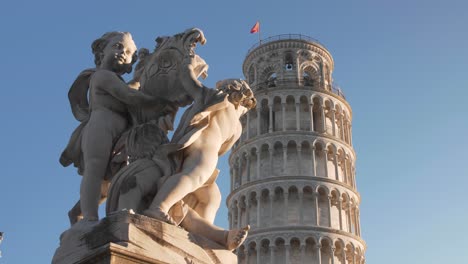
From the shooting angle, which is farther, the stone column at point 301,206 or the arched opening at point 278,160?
the arched opening at point 278,160

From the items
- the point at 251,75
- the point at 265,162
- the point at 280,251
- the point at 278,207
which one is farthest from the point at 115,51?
the point at 251,75

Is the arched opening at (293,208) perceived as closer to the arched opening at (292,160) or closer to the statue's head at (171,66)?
the arched opening at (292,160)

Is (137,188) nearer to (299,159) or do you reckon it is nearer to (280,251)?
(280,251)

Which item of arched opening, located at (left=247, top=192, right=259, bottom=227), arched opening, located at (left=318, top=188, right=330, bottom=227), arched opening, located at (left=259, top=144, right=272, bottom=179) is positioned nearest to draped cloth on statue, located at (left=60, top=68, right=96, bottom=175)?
arched opening, located at (left=318, top=188, right=330, bottom=227)

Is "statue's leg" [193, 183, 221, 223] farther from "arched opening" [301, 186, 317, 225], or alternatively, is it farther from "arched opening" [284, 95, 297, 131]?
"arched opening" [284, 95, 297, 131]

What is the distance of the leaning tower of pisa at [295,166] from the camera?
31375 millimetres

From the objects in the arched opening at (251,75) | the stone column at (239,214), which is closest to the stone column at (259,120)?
the arched opening at (251,75)

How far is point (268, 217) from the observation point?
32.1m

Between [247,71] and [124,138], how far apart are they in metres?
35.6

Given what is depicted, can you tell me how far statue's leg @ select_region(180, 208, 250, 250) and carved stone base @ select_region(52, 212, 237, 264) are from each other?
6.6 inches

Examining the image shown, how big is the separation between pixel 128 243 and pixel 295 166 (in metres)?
31.0

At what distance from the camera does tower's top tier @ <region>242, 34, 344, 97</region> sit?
1446 inches

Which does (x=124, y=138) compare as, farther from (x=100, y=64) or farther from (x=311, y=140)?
(x=311, y=140)

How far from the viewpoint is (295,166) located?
33.3m
